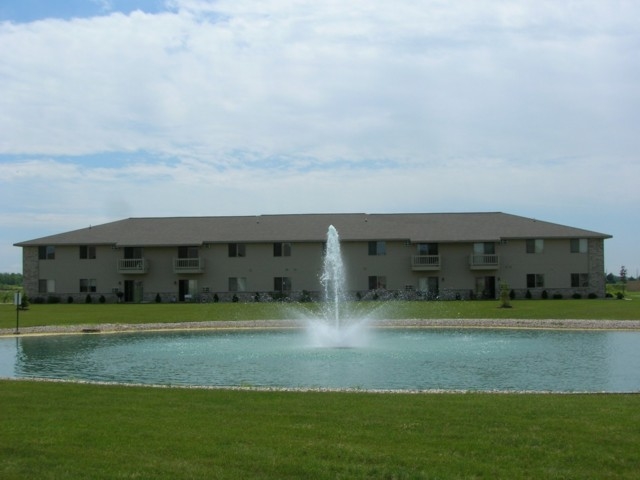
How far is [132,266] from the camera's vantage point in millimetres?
56000

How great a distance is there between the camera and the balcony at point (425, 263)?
54.3m

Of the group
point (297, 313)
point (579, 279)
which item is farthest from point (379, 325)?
point (579, 279)

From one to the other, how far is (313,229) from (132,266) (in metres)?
14.7

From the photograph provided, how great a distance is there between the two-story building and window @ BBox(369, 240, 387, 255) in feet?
0.26

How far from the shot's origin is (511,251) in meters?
54.9

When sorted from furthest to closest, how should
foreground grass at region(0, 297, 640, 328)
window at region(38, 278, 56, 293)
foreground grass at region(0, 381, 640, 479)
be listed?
Answer: window at region(38, 278, 56, 293), foreground grass at region(0, 297, 640, 328), foreground grass at region(0, 381, 640, 479)

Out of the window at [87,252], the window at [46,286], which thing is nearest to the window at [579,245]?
the window at [87,252]

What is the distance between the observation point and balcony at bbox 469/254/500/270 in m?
A: 54.1

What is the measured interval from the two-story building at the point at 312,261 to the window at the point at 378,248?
0.26ft

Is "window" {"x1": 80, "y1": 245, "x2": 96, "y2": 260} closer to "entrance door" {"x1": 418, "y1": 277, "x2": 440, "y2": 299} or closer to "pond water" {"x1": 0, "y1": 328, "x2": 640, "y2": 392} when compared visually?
"entrance door" {"x1": 418, "y1": 277, "x2": 440, "y2": 299}

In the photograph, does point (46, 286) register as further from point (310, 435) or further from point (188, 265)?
point (310, 435)

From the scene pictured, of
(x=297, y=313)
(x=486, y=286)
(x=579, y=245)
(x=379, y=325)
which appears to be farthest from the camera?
(x=486, y=286)

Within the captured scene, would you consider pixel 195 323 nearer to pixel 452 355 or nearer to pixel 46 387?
pixel 452 355

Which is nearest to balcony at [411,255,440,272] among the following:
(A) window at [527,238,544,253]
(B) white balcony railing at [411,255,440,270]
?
(B) white balcony railing at [411,255,440,270]
